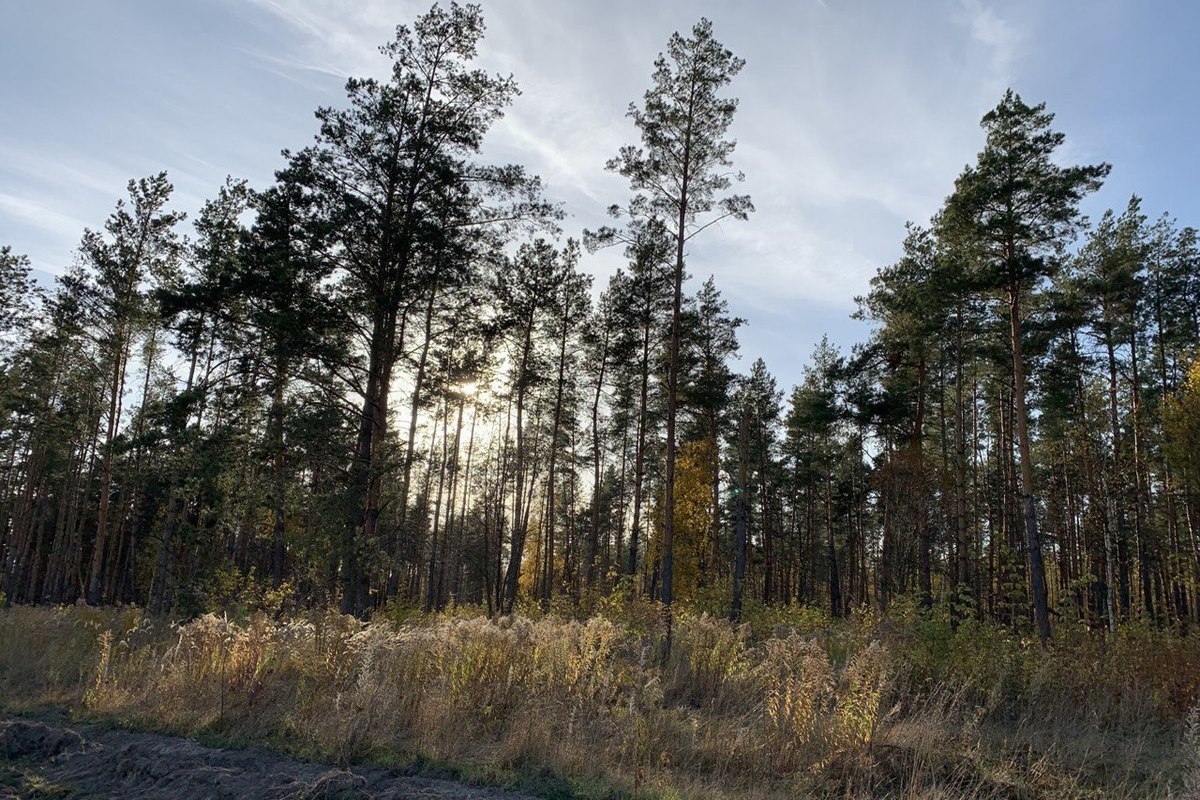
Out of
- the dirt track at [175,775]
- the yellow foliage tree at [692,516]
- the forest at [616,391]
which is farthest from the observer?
the yellow foliage tree at [692,516]

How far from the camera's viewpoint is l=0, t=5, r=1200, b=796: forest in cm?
1222

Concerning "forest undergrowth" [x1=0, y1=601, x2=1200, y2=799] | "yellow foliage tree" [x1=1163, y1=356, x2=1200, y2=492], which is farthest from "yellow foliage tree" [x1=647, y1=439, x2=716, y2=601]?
"forest undergrowth" [x1=0, y1=601, x2=1200, y2=799]

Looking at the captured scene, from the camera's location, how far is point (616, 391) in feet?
88.5

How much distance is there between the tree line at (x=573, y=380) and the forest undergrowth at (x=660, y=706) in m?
1.91

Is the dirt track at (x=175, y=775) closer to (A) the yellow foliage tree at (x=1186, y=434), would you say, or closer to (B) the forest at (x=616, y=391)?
(B) the forest at (x=616, y=391)

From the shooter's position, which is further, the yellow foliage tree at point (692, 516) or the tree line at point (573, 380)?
the yellow foliage tree at point (692, 516)

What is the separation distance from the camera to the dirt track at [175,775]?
14.8 ft

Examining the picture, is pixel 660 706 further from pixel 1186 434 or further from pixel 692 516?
pixel 692 516

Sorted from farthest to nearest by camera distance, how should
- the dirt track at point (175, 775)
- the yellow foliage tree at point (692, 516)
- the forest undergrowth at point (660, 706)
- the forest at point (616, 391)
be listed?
the yellow foliage tree at point (692, 516), the forest at point (616, 391), the forest undergrowth at point (660, 706), the dirt track at point (175, 775)

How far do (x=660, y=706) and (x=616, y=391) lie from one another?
1996cm

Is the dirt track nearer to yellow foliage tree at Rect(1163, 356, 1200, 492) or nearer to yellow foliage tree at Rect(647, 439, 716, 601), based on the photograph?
yellow foliage tree at Rect(1163, 356, 1200, 492)

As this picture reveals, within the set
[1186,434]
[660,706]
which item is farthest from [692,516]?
[660,706]

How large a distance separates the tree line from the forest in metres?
0.10

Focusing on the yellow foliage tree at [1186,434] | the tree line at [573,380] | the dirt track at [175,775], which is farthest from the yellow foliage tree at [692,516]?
the dirt track at [175,775]
